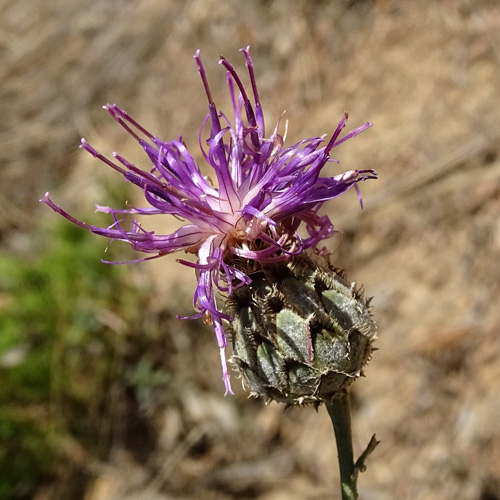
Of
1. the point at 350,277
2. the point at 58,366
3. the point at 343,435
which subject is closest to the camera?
the point at 343,435

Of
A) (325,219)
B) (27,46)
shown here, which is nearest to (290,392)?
(325,219)

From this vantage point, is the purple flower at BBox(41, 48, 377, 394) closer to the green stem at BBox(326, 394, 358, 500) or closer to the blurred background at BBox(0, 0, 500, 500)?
the green stem at BBox(326, 394, 358, 500)

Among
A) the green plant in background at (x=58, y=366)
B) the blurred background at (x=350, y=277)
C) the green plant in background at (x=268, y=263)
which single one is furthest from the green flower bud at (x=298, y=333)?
the green plant in background at (x=58, y=366)

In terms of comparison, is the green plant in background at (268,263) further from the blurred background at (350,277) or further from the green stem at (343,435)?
the blurred background at (350,277)

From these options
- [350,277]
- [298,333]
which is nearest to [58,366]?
[350,277]

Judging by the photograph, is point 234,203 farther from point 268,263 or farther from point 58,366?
point 58,366

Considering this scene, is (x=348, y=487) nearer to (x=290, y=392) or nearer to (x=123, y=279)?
(x=290, y=392)

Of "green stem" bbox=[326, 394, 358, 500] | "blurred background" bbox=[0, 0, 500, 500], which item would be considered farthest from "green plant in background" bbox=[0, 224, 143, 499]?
"green stem" bbox=[326, 394, 358, 500]
